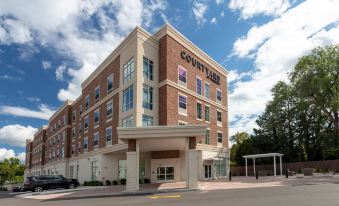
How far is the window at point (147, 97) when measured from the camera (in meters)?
33.6

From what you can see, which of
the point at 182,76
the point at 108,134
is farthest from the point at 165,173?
the point at 182,76

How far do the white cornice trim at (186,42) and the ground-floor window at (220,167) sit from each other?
39.9ft

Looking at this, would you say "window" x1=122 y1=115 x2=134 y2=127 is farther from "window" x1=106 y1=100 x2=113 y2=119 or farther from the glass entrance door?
the glass entrance door

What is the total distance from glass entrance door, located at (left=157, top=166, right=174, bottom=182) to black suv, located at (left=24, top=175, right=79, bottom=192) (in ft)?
30.6

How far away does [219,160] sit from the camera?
140ft

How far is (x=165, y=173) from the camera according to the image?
36312 mm

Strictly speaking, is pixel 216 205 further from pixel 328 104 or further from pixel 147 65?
pixel 328 104

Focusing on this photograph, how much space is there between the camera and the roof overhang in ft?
82.6

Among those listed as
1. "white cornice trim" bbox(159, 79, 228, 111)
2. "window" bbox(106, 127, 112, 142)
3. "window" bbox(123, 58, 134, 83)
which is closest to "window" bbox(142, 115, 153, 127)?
"white cornice trim" bbox(159, 79, 228, 111)

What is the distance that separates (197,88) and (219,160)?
9962mm

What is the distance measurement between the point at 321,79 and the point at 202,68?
18.3 m

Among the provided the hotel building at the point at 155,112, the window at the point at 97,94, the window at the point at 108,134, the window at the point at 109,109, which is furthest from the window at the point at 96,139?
the window at the point at 97,94

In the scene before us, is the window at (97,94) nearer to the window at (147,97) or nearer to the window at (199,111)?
the window at (147,97)

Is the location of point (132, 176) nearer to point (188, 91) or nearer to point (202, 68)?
point (188, 91)
